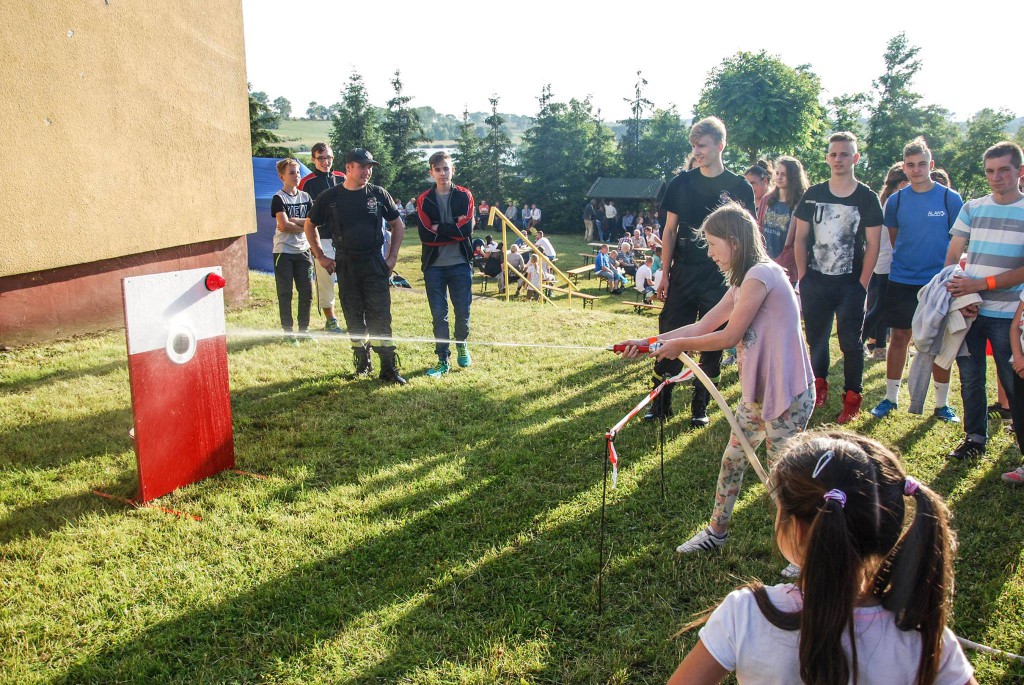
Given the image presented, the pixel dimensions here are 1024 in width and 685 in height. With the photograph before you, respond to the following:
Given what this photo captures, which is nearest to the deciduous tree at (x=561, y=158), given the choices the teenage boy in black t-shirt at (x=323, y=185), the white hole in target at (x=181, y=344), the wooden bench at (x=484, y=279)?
the wooden bench at (x=484, y=279)

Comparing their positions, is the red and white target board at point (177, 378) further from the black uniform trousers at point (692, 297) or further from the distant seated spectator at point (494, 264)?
the distant seated spectator at point (494, 264)

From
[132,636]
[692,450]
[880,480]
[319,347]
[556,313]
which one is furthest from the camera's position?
[556,313]

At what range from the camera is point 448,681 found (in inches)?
116

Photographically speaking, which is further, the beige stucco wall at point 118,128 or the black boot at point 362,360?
the black boot at point 362,360

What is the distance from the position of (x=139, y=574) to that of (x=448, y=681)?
77.0 inches

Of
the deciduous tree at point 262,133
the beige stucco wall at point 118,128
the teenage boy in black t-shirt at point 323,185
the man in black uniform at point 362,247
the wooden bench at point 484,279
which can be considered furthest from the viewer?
the deciduous tree at point 262,133

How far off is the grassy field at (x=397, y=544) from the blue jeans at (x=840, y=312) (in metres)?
0.56

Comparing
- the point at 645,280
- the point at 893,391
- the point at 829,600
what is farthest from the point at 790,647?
the point at 645,280

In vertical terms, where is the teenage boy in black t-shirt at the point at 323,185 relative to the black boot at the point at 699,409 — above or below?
above

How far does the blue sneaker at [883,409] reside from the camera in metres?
6.16

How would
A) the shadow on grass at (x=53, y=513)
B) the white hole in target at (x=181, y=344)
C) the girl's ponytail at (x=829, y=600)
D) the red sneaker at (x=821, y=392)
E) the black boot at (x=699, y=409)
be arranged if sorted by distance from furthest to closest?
1. the red sneaker at (x=821, y=392)
2. the black boot at (x=699, y=409)
3. the white hole in target at (x=181, y=344)
4. the shadow on grass at (x=53, y=513)
5. the girl's ponytail at (x=829, y=600)

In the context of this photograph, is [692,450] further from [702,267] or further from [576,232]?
[576,232]

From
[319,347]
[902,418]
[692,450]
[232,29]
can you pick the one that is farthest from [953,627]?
[232,29]

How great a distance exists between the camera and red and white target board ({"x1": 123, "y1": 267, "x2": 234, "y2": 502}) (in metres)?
4.45
